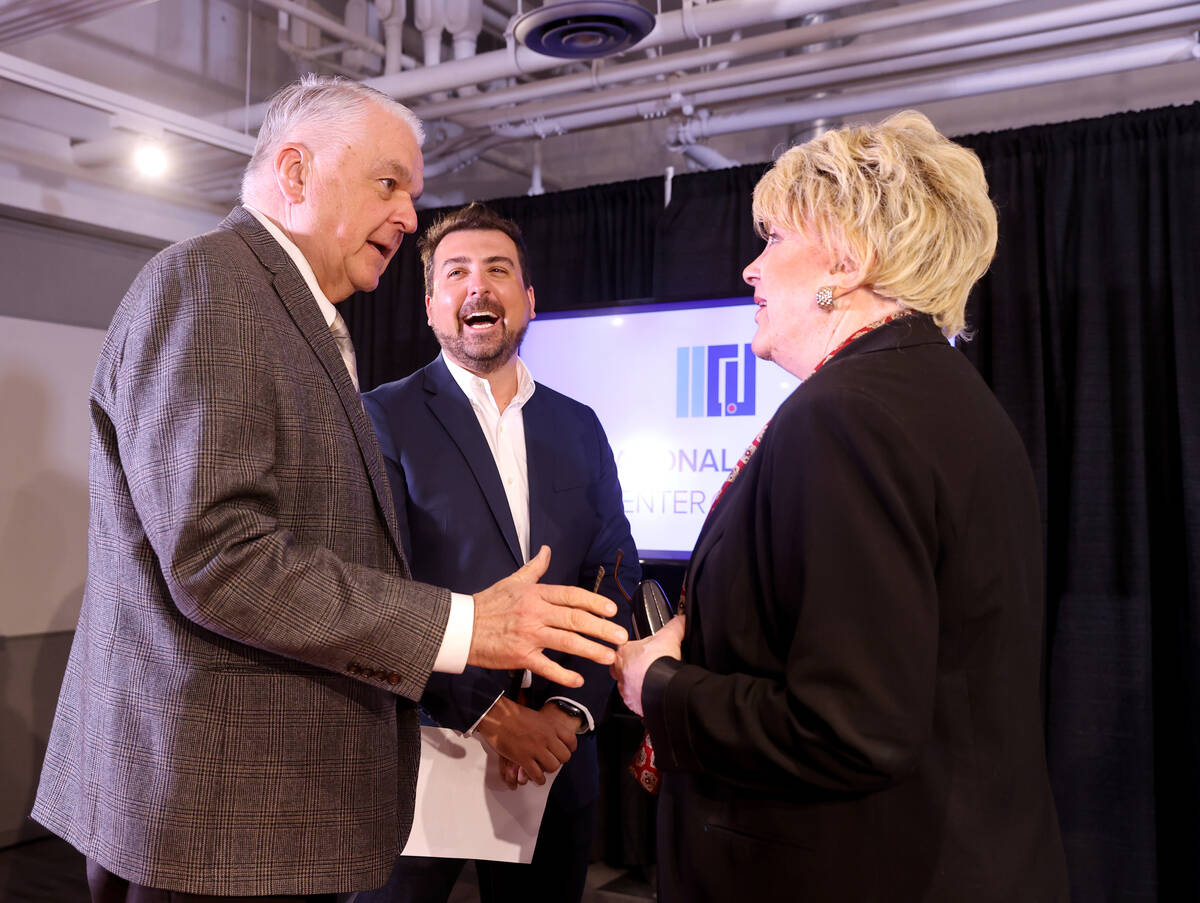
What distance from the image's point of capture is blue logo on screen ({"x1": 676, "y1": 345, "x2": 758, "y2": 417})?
12.7 feet

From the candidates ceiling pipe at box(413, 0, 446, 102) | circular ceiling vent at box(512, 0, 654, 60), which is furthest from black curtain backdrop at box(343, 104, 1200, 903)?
ceiling pipe at box(413, 0, 446, 102)

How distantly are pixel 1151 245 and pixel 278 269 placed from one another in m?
3.24

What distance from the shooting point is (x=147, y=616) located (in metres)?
1.31

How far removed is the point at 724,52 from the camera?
12.3 ft

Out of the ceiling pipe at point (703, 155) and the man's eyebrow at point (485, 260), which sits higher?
the ceiling pipe at point (703, 155)

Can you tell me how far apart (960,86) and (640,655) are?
317 cm

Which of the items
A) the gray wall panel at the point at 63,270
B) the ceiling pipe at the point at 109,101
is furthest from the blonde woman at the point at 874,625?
the gray wall panel at the point at 63,270

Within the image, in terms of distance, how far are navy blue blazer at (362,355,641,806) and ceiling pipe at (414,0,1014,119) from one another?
6.52 ft

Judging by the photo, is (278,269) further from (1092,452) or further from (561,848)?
(1092,452)

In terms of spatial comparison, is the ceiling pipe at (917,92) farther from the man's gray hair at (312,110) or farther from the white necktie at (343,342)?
the white necktie at (343,342)

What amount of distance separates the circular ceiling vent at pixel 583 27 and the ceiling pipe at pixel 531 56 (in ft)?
0.65

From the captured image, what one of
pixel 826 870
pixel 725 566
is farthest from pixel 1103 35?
pixel 826 870

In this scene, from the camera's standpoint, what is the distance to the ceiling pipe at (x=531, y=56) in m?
3.44

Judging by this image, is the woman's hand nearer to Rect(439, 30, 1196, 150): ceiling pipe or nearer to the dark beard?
the dark beard
